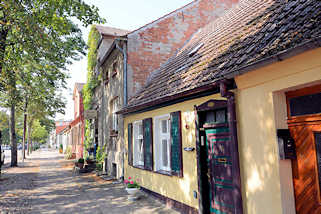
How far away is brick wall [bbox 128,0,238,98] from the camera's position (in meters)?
10.9

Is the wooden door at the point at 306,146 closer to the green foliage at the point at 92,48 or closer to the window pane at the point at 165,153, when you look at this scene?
the window pane at the point at 165,153

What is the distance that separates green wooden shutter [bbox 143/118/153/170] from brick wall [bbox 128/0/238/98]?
2.60 meters

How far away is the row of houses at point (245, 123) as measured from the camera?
3623mm

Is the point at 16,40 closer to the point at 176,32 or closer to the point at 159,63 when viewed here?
the point at 159,63

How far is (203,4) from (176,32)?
87.2 inches

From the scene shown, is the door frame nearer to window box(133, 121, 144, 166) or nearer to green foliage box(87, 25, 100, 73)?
window box(133, 121, 144, 166)

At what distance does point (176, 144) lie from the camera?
21.8 feet

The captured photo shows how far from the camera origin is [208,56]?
6812mm

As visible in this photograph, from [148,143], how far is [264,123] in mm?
4817

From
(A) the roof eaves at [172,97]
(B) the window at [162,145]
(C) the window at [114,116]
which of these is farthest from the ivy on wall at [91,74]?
(B) the window at [162,145]

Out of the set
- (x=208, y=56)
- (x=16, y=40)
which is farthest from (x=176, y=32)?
(x=16, y=40)

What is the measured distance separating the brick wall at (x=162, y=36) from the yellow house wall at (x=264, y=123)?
22.3 ft

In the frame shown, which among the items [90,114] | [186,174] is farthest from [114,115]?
[186,174]

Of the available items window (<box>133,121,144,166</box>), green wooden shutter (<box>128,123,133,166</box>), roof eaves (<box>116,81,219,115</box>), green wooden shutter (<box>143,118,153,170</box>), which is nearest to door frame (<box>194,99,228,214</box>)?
roof eaves (<box>116,81,219,115</box>)
